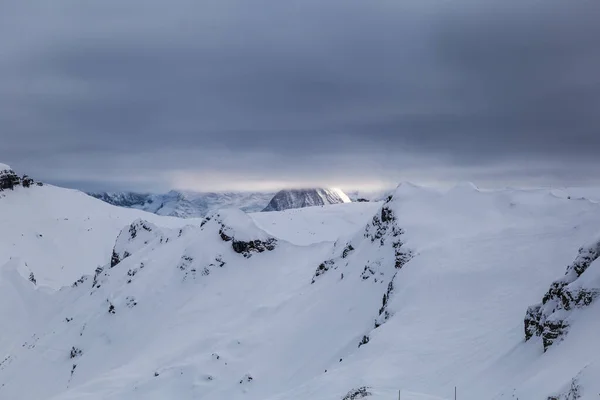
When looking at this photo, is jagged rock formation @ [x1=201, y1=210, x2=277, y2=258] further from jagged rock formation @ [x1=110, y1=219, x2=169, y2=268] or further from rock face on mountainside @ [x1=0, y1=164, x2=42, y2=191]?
rock face on mountainside @ [x1=0, y1=164, x2=42, y2=191]

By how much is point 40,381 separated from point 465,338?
46521 millimetres

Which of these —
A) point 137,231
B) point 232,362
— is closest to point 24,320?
point 137,231

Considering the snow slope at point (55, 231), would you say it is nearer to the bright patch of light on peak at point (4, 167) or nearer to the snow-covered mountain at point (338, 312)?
the bright patch of light on peak at point (4, 167)

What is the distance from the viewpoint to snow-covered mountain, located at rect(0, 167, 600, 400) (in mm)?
22547

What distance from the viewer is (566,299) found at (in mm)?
21078

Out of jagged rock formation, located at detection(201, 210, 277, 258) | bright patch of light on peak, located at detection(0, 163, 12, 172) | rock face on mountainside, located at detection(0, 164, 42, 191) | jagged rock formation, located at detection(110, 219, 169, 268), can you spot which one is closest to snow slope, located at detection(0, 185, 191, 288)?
rock face on mountainside, located at detection(0, 164, 42, 191)

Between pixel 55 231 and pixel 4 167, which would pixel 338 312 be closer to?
pixel 55 231

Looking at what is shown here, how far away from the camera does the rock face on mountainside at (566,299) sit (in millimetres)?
20398

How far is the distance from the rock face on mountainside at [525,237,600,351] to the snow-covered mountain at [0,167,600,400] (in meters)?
0.08

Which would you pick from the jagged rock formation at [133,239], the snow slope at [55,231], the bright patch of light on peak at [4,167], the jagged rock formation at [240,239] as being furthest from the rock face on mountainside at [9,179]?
the jagged rock formation at [240,239]

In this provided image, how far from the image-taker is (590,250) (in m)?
21.8

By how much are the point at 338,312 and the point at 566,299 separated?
23399 millimetres

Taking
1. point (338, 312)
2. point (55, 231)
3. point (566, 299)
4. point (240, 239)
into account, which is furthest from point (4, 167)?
point (566, 299)

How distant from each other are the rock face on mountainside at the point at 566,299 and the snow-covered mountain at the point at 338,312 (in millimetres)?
79
